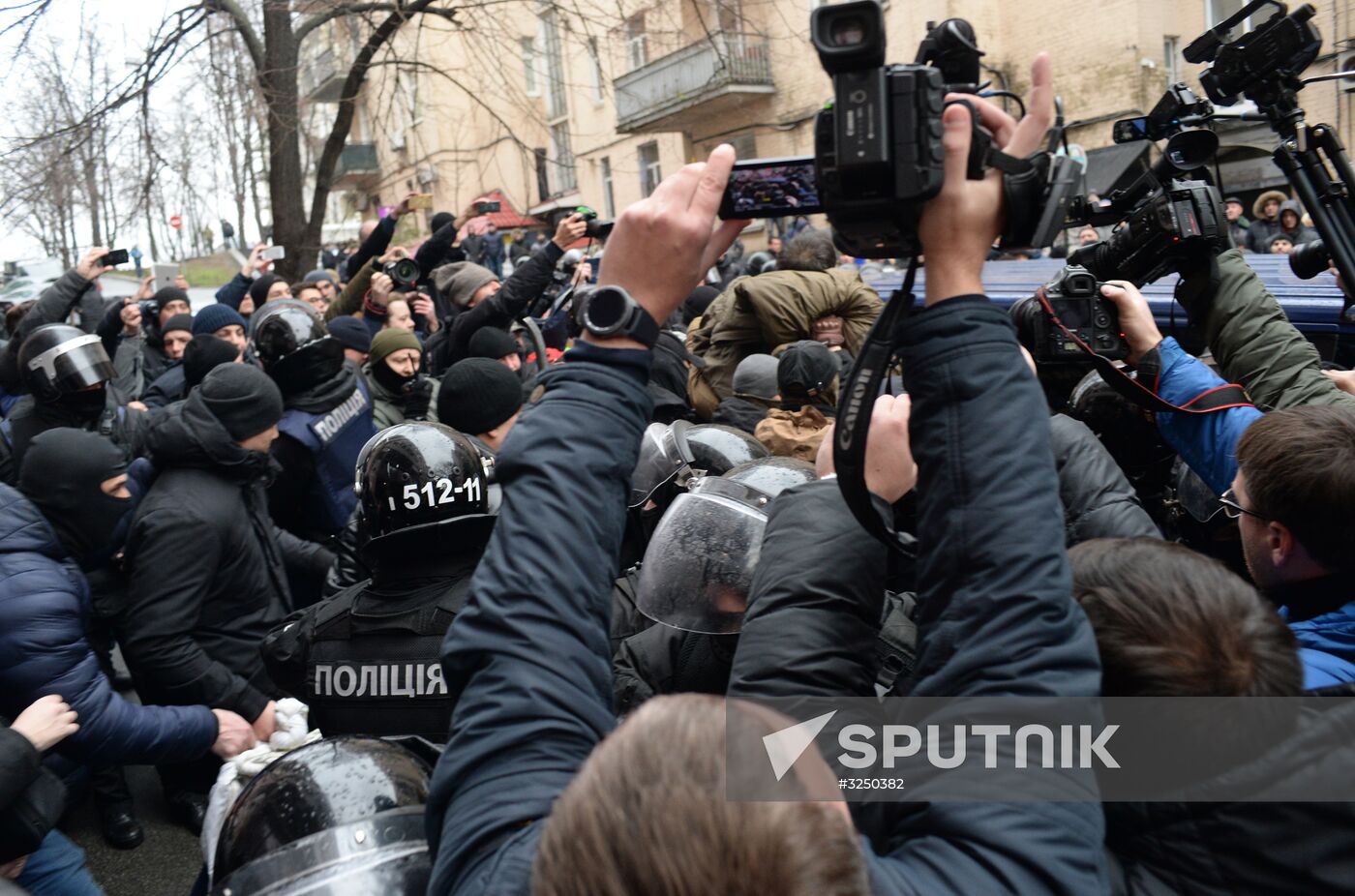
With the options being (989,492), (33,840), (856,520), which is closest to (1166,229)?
(856,520)

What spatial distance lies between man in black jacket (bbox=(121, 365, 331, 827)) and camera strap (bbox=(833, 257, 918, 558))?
2638mm

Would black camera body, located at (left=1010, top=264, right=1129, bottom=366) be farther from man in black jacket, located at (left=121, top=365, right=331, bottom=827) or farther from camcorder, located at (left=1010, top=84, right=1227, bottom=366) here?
man in black jacket, located at (left=121, top=365, right=331, bottom=827)

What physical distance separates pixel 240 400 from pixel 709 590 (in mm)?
2201

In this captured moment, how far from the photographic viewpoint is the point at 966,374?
115cm

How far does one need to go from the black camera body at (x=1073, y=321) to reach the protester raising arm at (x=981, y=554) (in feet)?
3.71

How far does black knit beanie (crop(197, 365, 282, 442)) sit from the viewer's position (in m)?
3.50

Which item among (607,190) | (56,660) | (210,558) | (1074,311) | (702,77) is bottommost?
(56,660)

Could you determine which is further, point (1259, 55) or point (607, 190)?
point (607, 190)

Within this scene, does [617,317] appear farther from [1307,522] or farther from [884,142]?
[1307,522]

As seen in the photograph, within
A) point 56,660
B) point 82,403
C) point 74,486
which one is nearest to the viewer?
point 56,660

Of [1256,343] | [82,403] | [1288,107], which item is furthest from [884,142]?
[82,403]

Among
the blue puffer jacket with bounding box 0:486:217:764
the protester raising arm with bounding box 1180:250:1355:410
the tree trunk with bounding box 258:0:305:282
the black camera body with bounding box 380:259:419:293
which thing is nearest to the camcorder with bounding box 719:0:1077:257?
the protester raising arm with bounding box 1180:250:1355:410

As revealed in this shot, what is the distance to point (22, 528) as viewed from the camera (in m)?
2.78

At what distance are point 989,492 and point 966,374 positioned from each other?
0.43 ft
